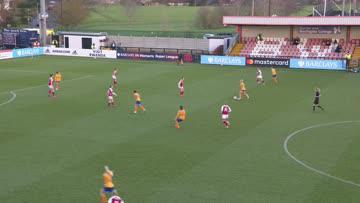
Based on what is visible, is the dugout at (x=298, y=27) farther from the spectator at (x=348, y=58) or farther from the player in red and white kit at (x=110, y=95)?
the player in red and white kit at (x=110, y=95)

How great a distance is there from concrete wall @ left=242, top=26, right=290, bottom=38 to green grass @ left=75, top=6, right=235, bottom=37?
30.2 meters

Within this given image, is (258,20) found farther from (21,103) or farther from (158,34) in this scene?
(21,103)

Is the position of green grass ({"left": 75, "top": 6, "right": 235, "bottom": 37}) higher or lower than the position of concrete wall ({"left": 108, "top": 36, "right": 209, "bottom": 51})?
higher

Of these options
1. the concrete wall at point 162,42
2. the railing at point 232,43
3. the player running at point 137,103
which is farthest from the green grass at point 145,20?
the player running at point 137,103

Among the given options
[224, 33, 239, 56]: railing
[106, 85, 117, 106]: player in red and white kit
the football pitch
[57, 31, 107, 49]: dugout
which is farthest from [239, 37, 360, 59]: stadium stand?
[106, 85, 117, 106]: player in red and white kit

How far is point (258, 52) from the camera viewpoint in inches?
2422

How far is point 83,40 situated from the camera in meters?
72.3

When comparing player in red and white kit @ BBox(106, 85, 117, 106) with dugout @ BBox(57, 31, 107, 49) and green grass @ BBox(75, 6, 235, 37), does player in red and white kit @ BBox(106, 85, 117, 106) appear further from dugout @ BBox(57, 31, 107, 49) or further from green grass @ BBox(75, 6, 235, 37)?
green grass @ BBox(75, 6, 235, 37)

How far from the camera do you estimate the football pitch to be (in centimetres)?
1680

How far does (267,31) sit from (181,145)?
43974 mm

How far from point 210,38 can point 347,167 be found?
164 feet

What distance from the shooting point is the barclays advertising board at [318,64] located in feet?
173

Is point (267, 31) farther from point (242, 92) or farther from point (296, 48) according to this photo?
point (242, 92)

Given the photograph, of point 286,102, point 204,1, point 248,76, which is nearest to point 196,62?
point 248,76
